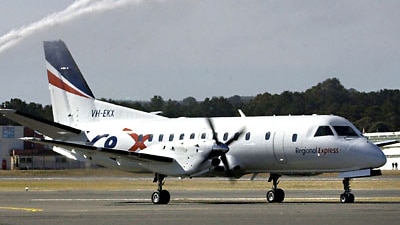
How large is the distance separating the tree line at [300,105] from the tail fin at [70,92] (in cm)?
446

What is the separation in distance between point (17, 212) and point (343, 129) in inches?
471

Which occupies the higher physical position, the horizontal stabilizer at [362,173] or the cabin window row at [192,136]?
the cabin window row at [192,136]

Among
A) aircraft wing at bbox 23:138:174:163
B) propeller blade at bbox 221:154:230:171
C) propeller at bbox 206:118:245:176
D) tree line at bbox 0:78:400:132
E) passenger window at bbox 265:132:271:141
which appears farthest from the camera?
tree line at bbox 0:78:400:132

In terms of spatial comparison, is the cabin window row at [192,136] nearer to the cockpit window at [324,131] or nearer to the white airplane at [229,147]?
the white airplane at [229,147]

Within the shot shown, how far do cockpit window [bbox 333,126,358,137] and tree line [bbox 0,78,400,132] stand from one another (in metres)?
A: 9.22

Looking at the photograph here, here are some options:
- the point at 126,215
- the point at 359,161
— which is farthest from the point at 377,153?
the point at 126,215

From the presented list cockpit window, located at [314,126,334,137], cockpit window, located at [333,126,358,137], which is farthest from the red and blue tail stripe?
cockpit window, located at [333,126,358,137]

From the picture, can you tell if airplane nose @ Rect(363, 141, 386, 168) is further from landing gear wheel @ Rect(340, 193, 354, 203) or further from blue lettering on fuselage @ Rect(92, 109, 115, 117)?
Answer: blue lettering on fuselage @ Rect(92, 109, 115, 117)

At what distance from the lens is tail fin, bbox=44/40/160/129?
38.2 meters

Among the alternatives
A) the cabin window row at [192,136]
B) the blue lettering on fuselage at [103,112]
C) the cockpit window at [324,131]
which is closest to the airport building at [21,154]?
the blue lettering on fuselage at [103,112]

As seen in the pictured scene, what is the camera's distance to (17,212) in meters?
27.1

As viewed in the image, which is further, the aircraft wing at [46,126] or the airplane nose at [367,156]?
the aircraft wing at [46,126]

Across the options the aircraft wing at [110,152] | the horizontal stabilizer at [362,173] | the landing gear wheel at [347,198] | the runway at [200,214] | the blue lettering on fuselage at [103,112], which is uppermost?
the blue lettering on fuselage at [103,112]

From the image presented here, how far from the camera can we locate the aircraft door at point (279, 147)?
32875 mm
